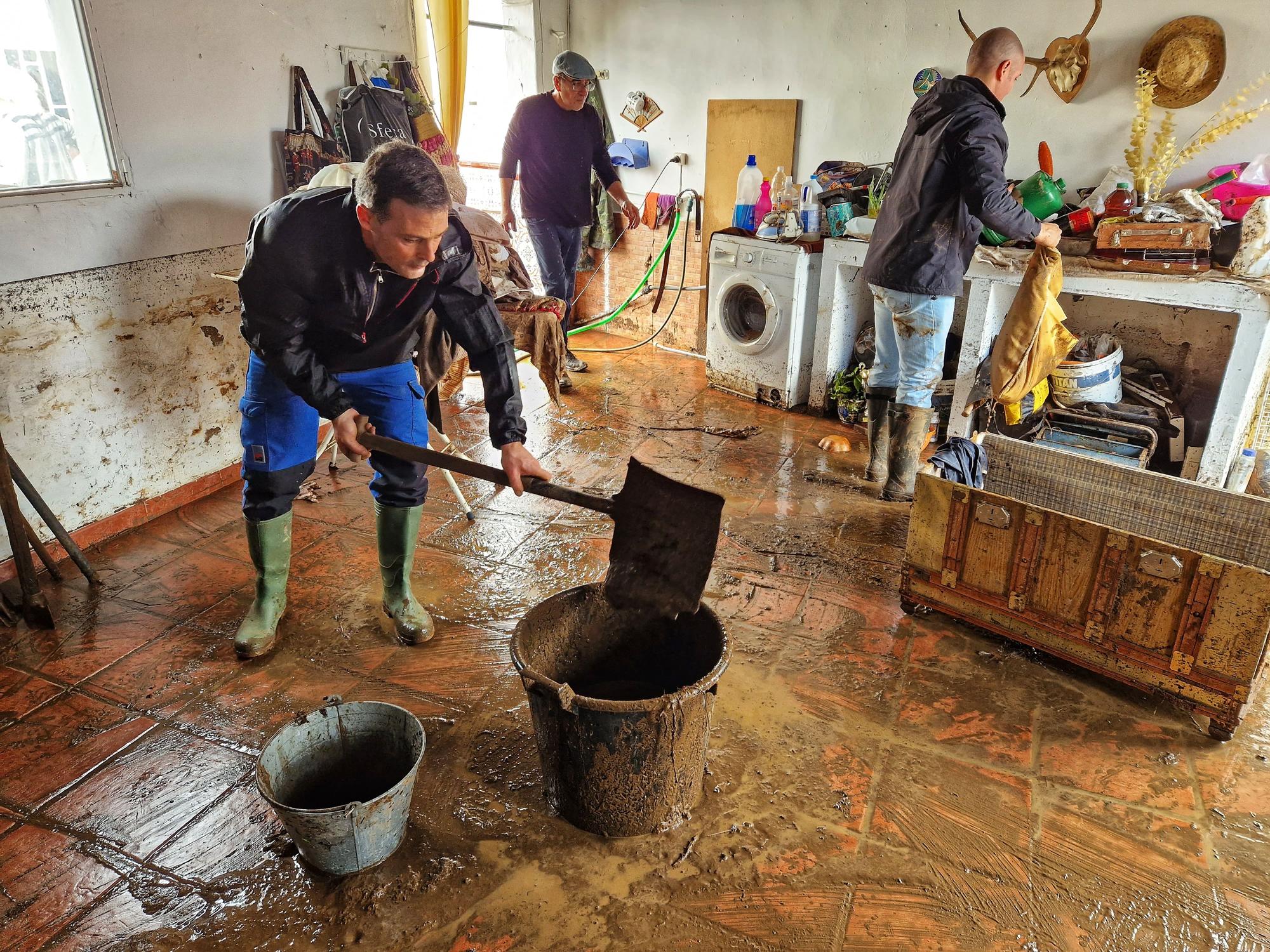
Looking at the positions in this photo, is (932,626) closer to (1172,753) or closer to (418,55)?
(1172,753)

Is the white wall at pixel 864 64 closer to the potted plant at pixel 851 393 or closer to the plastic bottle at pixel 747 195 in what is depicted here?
the plastic bottle at pixel 747 195

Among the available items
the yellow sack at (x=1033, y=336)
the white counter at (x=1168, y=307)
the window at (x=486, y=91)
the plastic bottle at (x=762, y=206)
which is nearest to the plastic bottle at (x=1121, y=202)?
the white counter at (x=1168, y=307)

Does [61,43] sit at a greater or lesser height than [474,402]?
greater

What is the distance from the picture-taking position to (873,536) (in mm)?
3836

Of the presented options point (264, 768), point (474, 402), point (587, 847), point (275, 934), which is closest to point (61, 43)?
point (474, 402)

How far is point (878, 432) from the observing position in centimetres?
438

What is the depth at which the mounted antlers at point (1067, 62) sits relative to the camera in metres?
4.29

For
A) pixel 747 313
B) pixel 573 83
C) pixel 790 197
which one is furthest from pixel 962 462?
pixel 573 83

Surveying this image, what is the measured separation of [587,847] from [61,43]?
3.68 meters

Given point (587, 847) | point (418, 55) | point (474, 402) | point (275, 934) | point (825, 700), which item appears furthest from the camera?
point (474, 402)

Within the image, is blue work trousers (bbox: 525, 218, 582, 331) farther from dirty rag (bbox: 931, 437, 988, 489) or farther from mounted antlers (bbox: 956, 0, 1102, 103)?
dirty rag (bbox: 931, 437, 988, 489)

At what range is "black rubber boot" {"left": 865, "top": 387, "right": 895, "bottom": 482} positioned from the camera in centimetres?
429

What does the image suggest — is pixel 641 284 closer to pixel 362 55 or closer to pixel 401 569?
pixel 362 55

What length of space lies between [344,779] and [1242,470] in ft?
→ 13.7
